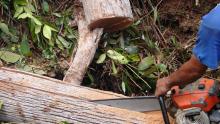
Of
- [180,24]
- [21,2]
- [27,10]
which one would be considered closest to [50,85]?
[27,10]

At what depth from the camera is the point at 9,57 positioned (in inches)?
175

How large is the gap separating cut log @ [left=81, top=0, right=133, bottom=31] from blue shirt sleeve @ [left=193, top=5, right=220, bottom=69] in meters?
1.64

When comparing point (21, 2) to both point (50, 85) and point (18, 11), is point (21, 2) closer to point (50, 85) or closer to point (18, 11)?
point (18, 11)

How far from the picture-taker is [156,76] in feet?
14.8

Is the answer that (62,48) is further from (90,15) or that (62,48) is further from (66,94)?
(66,94)

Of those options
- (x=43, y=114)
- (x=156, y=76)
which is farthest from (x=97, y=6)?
(x=43, y=114)

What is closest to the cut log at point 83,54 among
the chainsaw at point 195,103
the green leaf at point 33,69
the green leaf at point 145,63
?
the green leaf at point 33,69

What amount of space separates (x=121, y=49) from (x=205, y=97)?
146 cm

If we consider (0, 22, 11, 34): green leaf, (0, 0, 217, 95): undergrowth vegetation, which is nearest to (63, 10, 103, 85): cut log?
(0, 0, 217, 95): undergrowth vegetation

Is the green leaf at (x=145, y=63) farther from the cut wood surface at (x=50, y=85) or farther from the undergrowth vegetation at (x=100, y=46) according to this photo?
the cut wood surface at (x=50, y=85)

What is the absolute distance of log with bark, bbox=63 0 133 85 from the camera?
4.30 meters

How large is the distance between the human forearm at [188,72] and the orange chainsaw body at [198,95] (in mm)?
221

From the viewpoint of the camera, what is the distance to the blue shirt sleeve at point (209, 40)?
266cm

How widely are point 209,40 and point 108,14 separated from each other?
177cm
